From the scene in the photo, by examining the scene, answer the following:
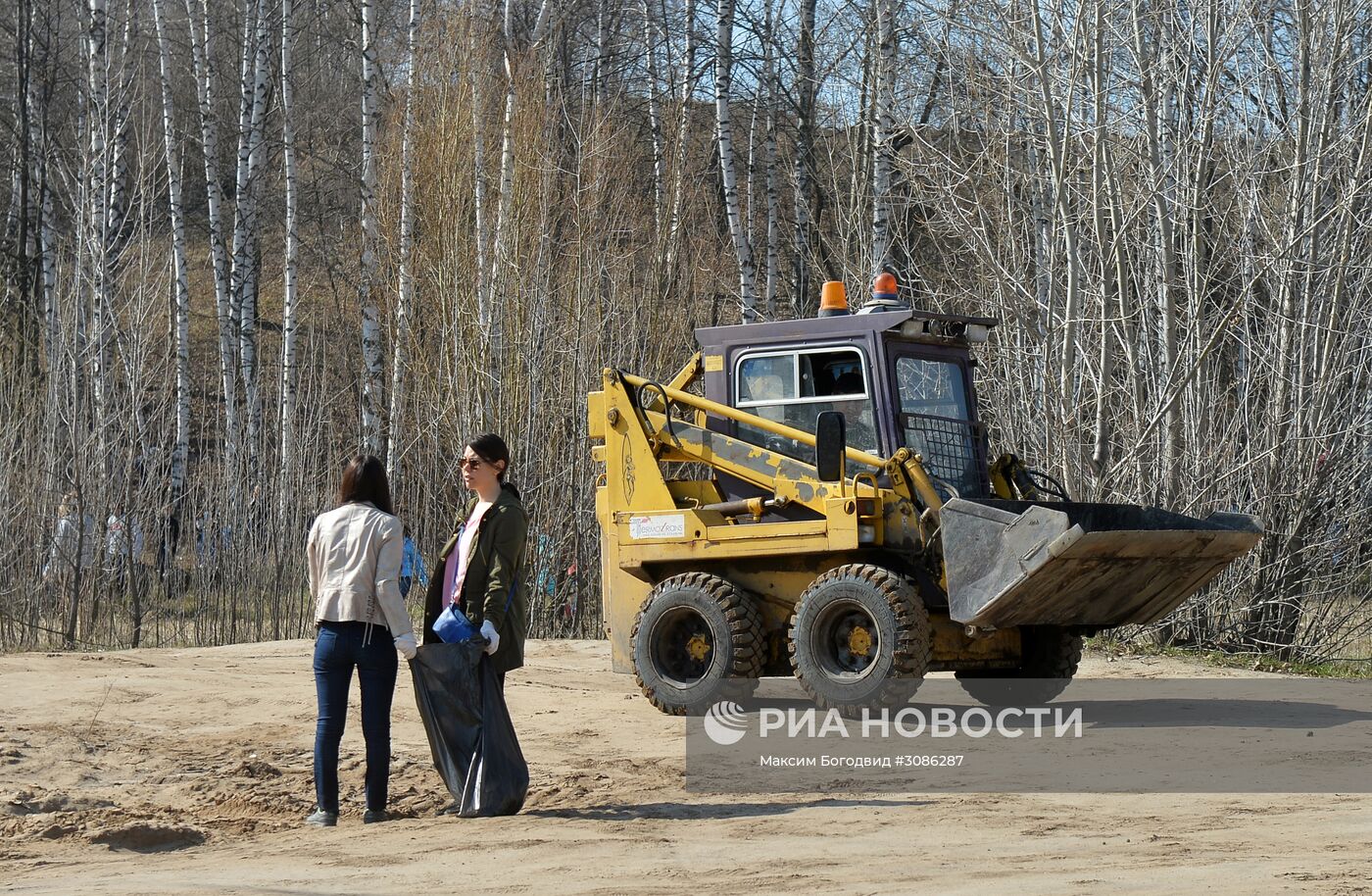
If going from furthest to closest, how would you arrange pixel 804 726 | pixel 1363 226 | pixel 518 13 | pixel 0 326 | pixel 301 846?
pixel 518 13 → pixel 0 326 → pixel 1363 226 → pixel 804 726 → pixel 301 846

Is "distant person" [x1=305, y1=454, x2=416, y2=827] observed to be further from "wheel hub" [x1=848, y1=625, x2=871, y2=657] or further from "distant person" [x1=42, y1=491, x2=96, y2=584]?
"distant person" [x1=42, y1=491, x2=96, y2=584]

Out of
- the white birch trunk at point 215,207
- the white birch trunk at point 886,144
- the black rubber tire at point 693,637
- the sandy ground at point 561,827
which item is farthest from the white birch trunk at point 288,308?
the white birch trunk at point 886,144

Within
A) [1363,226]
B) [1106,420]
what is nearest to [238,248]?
[1106,420]

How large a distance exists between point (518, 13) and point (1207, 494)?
1720 cm

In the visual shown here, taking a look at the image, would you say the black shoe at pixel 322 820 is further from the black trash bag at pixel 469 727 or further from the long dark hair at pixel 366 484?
the long dark hair at pixel 366 484

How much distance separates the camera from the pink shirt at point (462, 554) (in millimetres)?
7719

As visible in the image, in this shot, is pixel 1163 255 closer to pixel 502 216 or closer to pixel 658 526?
pixel 658 526

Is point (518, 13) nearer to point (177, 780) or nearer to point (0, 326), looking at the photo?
point (0, 326)

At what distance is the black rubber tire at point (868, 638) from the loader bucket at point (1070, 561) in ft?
1.07

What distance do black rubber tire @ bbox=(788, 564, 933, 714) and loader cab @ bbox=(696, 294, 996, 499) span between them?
92cm

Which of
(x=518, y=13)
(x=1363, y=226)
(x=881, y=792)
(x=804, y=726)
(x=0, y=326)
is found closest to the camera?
(x=881, y=792)

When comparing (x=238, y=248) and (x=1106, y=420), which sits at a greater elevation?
(x=238, y=248)

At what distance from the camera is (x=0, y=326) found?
2181 centimetres

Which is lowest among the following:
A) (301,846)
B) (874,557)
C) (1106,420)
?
(301,846)
